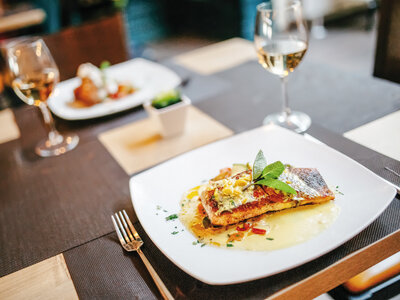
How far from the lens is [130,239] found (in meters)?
0.80

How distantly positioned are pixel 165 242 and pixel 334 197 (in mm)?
341

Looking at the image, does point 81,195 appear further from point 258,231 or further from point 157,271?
point 258,231

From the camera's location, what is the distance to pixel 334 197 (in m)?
0.73

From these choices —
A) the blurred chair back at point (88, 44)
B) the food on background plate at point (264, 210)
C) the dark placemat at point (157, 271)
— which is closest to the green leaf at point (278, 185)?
the food on background plate at point (264, 210)

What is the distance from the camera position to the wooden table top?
695 mm

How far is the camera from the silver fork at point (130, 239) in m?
0.67

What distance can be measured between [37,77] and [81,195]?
46 cm

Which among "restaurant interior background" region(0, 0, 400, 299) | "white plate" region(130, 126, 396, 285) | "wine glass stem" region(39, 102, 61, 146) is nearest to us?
"white plate" region(130, 126, 396, 285)

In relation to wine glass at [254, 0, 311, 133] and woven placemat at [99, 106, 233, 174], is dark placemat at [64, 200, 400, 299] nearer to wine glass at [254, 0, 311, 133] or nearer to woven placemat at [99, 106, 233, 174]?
woven placemat at [99, 106, 233, 174]

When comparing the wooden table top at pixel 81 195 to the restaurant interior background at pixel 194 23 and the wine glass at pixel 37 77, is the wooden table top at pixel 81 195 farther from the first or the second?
the restaurant interior background at pixel 194 23

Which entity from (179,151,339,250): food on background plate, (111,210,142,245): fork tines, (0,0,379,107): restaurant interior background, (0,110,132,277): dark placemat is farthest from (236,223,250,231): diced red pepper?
(0,0,379,107): restaurant interior background

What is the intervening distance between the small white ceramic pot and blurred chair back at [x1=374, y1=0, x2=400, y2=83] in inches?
32.5

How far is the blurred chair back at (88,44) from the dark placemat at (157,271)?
1563mm

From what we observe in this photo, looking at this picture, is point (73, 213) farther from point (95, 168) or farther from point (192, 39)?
point (192, 39)
